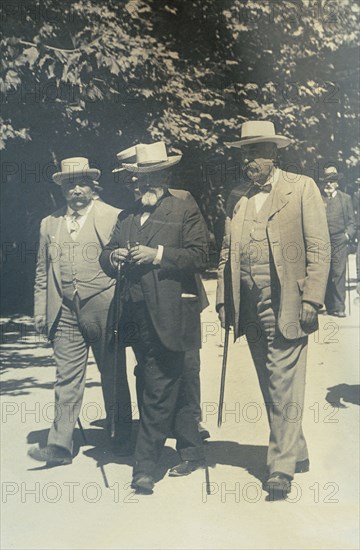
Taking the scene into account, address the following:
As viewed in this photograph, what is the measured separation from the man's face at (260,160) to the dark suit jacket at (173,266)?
1.16ft

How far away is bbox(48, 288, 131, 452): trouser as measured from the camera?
4.94m

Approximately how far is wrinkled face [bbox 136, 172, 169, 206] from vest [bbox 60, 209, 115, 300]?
298 mm

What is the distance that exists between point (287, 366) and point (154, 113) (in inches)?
78.5

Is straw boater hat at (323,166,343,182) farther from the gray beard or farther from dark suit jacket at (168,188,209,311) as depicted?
the gray beard

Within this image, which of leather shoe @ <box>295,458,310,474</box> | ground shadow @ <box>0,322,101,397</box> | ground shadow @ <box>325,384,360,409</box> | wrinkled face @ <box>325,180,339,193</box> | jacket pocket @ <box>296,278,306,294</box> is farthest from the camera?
ground shadow @ <box>0,322,101,397</box>

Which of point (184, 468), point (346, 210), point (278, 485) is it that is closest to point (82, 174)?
point (184, 468)

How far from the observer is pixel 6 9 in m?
6.57

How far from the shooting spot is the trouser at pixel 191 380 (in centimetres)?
494

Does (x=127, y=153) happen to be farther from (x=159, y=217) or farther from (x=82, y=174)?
(x=159, y=217)

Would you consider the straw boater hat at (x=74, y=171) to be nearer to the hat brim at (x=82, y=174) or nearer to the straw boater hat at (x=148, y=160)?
the hat brim at (x=82, y=174)

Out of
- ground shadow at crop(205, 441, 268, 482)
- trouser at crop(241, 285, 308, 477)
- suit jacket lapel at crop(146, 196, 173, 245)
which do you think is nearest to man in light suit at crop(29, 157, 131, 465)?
suit jacket lapel at crop(146, 196, 173, 245)

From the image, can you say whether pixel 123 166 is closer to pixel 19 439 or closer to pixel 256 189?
pixel 256 189

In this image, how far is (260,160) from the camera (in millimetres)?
4754

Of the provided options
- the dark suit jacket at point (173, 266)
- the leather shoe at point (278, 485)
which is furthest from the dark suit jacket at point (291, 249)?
the leather shoe at point (278, 485)
